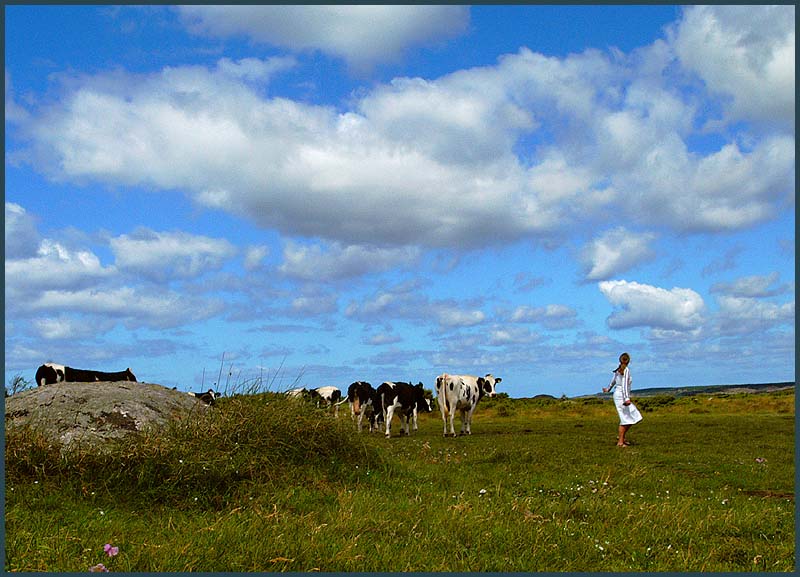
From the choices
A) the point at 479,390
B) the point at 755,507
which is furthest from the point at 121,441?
the point at 479,390

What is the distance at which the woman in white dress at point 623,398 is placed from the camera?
70.6ft

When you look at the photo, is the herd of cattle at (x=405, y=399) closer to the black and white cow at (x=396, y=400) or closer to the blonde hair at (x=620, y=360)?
the black and white cow at (x=396, y=400)

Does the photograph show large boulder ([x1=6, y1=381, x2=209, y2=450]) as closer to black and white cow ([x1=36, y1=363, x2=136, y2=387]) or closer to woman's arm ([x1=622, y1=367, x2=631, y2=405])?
woman's arm ([x1=622, y1=367, x2=631, y2=405])

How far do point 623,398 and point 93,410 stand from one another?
621 inches

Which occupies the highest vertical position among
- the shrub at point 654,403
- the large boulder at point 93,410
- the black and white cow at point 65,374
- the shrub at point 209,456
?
the black and white cow at point 65,374

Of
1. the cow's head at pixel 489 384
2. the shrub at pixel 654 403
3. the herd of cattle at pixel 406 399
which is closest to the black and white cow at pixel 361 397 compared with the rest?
the herd of cattle at pixel 406 399

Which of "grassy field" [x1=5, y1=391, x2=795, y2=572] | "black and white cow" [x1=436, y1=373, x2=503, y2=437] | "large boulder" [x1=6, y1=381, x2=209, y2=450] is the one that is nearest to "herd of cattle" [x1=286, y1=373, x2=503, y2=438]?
"black and white cow" [x1=436, y1=373, x2=503, y2=437]

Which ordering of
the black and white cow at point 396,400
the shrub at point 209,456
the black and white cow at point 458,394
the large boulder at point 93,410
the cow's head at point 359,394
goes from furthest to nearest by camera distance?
1. the cow's head at point 359,394
2. the black and white cow at point 458,394
3. the black and white cow at point 396,400
4. the large boulder at point 93,410
5. the shrub at point 209,456

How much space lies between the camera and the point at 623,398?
21859 millimetres

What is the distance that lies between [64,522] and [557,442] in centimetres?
1616

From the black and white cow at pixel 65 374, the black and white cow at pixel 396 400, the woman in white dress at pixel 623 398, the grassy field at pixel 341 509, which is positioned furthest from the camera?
the black and white cow at pixel 65 374

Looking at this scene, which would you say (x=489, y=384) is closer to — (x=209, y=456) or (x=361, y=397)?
(x=361, y=397)

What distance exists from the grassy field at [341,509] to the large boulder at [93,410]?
56 cm

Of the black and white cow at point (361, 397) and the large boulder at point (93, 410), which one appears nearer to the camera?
the large boulder at point (93, 410)
